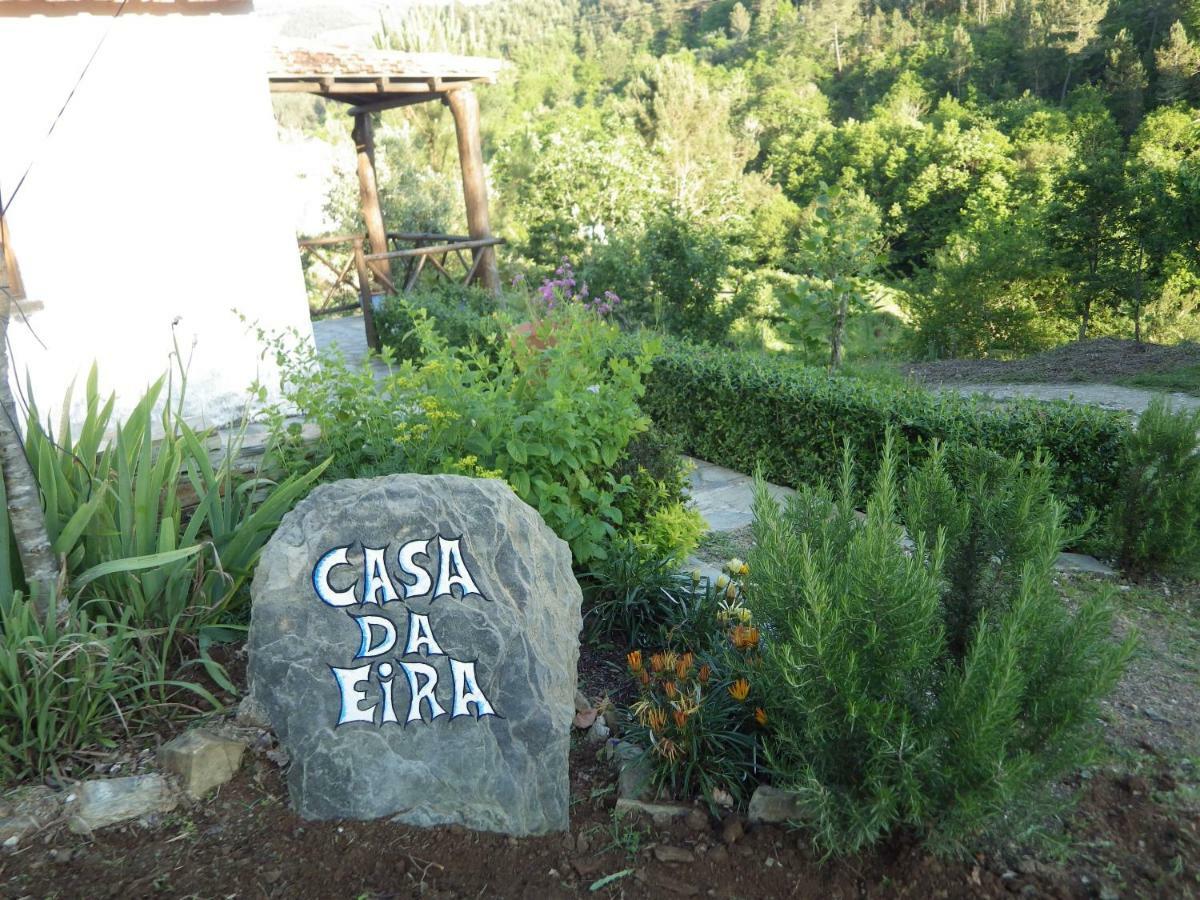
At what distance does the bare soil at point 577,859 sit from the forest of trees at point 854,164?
6.64 metres

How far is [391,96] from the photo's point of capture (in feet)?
33.1

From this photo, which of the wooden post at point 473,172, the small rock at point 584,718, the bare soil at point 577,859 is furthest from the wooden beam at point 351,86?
the bare soil at point 577,859

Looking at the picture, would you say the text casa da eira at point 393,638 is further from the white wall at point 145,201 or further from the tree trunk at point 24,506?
the white wall at point 145,201

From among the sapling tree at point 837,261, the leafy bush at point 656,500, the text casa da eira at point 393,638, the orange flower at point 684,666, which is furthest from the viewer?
the sapling tree at point 837,261

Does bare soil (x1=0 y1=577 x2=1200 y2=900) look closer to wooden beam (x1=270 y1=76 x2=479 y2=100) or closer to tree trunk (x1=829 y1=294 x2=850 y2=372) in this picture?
tree trunk (x1=829 y1=294 x2=850 y2=372)

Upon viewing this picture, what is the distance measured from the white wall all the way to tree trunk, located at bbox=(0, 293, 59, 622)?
322 cm

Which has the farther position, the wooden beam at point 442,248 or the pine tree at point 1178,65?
the pine tree at point 1178,65

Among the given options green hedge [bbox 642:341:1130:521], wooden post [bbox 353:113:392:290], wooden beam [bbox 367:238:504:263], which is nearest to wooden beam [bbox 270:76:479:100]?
wooden post [bbox 353:113:392:290]

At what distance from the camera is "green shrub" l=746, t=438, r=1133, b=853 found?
1.93m

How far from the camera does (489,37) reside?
52938 millimetres

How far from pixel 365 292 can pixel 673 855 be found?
9.37 meters

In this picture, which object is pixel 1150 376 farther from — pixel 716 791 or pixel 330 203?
pixel 330 203

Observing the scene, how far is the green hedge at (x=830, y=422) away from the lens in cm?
473

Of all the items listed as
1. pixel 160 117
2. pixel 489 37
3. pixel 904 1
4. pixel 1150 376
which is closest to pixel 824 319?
pixel 1150 376
